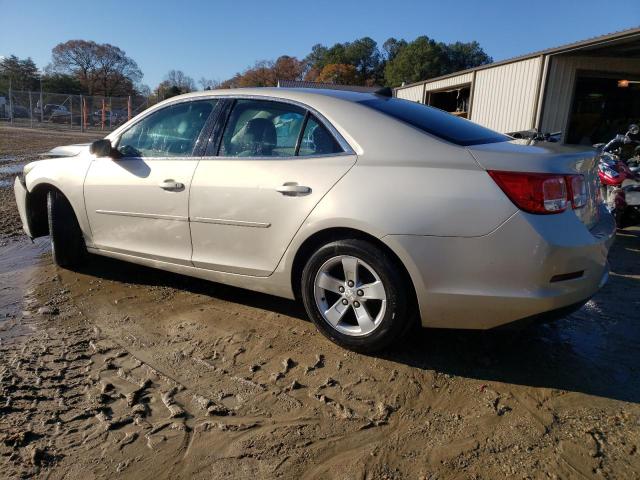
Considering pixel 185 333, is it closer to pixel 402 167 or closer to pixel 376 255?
pixel 376 255

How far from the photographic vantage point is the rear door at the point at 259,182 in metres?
2.94

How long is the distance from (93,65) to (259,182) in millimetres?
87172

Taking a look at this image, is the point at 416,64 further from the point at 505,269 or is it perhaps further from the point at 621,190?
the point at 505,269

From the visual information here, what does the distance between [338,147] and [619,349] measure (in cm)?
218

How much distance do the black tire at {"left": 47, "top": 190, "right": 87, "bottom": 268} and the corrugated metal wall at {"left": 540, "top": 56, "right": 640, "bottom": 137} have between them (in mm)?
12433

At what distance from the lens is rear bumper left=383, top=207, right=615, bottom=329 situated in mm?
2391

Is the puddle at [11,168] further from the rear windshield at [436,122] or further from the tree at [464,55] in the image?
the tree at [464,55]

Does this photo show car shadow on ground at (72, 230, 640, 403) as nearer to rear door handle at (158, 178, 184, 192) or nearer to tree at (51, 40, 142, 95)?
rear door handle at (158, 178, 184, 192)

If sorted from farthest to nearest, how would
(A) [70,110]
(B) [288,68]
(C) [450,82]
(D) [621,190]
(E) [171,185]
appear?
1. (B) [288,68]
2. (A) [70,110]
3. (C) [450,82]
4. (D) [621,190]
5. (E) [171,185]

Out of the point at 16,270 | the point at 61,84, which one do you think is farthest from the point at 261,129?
the point at 61,84

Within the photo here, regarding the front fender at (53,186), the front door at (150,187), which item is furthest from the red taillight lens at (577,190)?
the front fender at (53,186)

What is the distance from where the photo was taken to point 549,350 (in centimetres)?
305

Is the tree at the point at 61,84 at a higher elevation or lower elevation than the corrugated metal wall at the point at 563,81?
higher

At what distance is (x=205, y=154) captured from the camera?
3.45 meters
